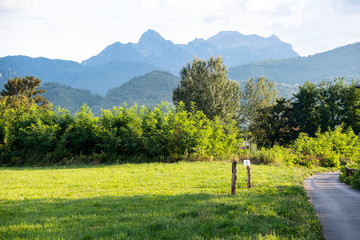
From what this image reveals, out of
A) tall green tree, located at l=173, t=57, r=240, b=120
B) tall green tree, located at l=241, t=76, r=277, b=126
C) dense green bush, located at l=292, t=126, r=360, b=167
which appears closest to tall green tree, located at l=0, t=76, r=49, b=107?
tall green tree, located at l=173, t=57, r=240, b=120

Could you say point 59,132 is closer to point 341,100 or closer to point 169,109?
point 169,109

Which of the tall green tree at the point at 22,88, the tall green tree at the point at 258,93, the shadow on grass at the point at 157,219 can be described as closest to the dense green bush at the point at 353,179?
the shadow on grass at the point at 157,219

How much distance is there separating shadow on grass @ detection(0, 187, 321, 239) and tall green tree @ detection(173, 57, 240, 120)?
38580 millimetres

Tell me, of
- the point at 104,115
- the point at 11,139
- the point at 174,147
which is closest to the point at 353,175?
the point at 174,147

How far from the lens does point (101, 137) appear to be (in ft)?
77.8

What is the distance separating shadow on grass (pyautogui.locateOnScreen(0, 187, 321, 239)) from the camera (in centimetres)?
611

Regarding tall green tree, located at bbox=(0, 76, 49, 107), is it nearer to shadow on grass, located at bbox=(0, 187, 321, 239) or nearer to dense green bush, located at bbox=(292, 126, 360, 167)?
dense green bush, located at bbox=(292, 126, 360, 167)

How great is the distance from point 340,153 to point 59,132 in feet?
106

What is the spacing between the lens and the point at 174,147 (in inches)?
948

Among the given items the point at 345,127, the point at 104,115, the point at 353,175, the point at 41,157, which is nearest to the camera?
the point at 353,175

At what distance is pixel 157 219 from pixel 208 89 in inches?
1693

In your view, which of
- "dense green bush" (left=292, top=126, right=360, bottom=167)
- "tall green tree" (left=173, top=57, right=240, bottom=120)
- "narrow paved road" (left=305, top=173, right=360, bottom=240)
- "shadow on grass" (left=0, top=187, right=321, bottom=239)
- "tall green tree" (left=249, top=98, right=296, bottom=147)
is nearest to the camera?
"shadow on grass" (left=0, top=187, right=321, bottom=239)

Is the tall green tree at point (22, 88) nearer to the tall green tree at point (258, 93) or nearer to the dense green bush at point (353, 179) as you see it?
the tall green tree at point (258, 93)

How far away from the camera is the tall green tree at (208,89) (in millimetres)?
48812
